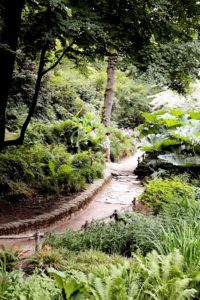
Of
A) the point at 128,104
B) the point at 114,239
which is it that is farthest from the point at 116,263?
the point at 128,104

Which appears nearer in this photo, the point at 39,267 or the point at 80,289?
the point at 80,289

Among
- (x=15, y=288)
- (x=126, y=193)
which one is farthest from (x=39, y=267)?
(x=126, y=193)

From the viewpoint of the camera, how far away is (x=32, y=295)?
8.45ft

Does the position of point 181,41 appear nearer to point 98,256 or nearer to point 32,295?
point 98,256

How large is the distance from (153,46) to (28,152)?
402 cm

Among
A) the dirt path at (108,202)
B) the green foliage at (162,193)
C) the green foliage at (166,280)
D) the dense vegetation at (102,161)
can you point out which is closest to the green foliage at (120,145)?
the dirt path at (108,202)

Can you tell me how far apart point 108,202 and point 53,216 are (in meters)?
2.08

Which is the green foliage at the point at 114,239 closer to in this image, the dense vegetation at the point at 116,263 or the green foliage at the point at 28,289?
the dense vegetation at the point at 116,263

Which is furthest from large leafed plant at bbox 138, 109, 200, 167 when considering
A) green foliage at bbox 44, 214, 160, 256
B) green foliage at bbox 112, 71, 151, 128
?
green foliage at bbox 112, 71, 151, 128

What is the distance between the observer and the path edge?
5.38 m

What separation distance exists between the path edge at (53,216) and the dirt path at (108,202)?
96 mm

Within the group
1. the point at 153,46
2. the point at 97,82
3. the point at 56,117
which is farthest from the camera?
the point at 97,82

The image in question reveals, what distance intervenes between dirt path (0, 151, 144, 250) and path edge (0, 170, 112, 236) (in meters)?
0.10

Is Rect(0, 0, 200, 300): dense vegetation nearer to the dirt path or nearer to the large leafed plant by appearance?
the large leafed plant
